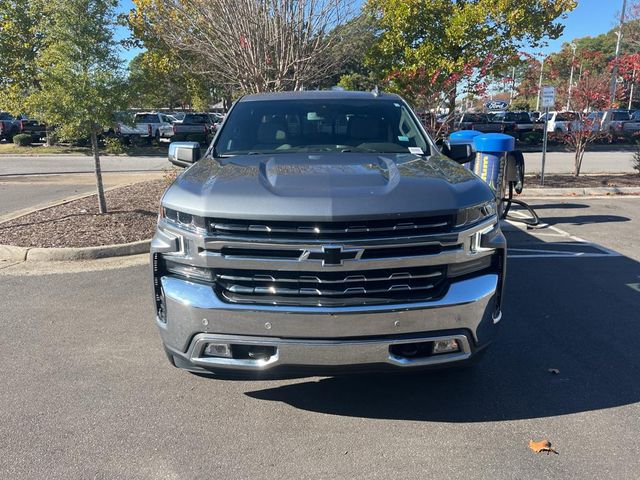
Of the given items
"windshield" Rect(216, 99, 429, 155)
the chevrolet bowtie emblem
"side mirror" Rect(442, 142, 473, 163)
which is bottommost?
the chevrolet bowtie emblem

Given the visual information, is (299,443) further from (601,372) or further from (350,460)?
(601,372)

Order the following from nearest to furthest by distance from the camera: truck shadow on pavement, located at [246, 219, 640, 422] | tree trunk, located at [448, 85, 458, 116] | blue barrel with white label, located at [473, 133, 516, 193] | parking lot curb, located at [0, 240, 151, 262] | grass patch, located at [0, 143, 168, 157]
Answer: truck shadow on pavement, located at [246, 219, 640, 422] < parking lot curb, located at [0, 240, 151, 262] < blue barrel with white label, located at [473, 133, 516, 193] < tree trunk, located at [448, 85, 458, 116] < grass patch, located at [0, 143, 168, 157]

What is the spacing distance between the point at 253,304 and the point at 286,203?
0.56 meters

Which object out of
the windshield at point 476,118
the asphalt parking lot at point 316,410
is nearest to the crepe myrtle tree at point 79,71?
the asphalt parking lot at point 316,410

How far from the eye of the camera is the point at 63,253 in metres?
6.87

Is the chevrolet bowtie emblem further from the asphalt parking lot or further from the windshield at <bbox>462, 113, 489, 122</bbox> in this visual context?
the windshield at <bbox>462, 113, 489, 122</bbox>

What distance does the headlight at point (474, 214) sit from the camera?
10.1 feet

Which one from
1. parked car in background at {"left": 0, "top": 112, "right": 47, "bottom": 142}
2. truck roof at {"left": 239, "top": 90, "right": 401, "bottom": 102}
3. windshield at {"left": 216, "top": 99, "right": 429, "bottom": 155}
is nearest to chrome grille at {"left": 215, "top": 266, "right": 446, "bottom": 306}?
windshield at {"left": 216, "top": 99, "right": 429, "bottom": 155}

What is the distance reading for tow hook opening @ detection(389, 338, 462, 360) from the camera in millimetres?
2990

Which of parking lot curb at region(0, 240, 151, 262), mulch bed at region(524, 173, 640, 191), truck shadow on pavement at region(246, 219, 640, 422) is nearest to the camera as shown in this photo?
truck shadow on pavement at region(246, 219, 640, 422)

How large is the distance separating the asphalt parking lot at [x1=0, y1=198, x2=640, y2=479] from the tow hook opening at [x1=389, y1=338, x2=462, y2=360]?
0.53m

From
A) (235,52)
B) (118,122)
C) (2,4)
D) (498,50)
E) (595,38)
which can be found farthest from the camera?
(595,38)

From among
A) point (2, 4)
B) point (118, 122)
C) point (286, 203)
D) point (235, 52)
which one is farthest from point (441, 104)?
point (2, 4)

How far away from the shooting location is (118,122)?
26.8 ft
